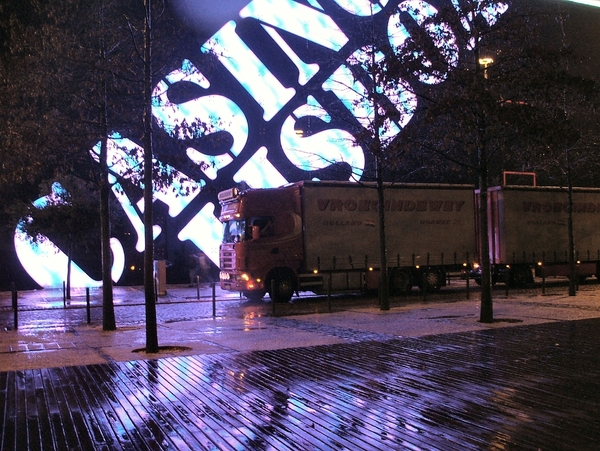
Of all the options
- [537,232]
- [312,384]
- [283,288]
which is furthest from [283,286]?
[312,384]

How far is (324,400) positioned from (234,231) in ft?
49.2

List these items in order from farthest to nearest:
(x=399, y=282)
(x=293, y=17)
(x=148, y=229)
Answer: (x=293, y=17)
(x=399, y=282)
(x=148, y=229)

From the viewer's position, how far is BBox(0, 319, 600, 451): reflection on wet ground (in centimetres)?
595

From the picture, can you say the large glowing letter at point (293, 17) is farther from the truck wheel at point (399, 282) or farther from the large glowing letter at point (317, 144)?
the truck wheel at point (399, 282)

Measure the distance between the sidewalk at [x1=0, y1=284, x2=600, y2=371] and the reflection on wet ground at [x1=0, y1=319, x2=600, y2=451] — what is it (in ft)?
3.62

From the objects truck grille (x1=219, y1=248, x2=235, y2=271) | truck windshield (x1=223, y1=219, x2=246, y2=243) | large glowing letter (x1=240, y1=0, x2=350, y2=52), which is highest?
large glowing letter (x1=240, y1=0, x2=350, y2=52)

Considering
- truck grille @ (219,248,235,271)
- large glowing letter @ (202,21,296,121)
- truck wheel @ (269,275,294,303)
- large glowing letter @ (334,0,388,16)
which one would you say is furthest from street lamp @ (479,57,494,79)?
large glowing letter @ (202,21,296,121)

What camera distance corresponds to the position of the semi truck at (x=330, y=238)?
70.4ft

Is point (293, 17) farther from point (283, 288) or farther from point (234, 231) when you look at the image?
point (283, 288)

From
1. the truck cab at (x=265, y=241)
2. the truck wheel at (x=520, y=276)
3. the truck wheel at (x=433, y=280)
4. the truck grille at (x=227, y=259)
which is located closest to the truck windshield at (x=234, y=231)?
the truck cab at (x=265, y=241)

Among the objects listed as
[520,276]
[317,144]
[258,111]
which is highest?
[258,111]

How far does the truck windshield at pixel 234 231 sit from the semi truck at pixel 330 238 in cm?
4

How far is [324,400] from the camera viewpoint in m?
7.43

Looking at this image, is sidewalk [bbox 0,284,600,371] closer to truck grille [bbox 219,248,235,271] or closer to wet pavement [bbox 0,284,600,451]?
wet pavement [bbox 0,284,600,451]
